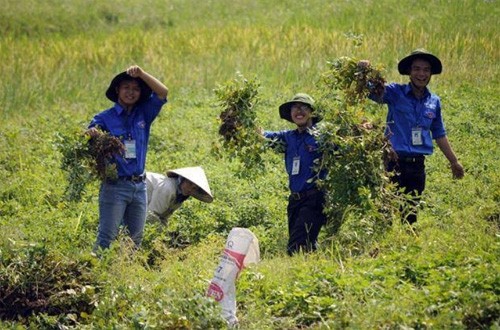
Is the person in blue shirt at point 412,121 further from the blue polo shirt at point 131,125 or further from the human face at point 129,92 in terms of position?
the human face at point 129,92

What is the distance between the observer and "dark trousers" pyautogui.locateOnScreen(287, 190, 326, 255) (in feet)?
28.5

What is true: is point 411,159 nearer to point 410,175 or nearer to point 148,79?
point 410,175

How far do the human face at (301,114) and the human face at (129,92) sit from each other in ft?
4.70

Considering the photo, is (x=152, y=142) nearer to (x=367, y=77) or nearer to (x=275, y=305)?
(x=367, y=77)

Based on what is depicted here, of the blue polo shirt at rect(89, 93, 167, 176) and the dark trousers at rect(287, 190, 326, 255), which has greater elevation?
the blue polo shirt at rect(89, 93, 167, 176)

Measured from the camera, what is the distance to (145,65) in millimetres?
18578

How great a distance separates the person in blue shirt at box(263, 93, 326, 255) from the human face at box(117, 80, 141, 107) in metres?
1.25

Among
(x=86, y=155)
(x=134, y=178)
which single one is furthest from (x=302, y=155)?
(x=86, y=155)

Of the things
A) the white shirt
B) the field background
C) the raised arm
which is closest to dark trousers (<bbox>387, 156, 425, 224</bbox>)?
the field background

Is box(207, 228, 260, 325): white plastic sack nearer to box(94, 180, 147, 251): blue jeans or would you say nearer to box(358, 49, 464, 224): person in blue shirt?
box(94, 180, 147, 251): blue jeans

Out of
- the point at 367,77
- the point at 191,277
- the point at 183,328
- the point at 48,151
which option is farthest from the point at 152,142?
the point at 183,328

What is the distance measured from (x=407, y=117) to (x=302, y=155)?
1.13 meters

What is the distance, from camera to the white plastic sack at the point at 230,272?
6.69 meters

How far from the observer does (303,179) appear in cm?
877
